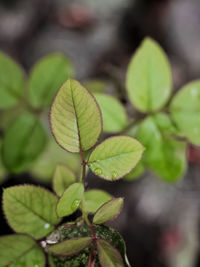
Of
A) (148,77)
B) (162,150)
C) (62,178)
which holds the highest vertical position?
(148,77)

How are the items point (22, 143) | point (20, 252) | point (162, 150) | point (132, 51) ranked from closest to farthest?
point (20, 252) < point (162, 150) < point (22, 143) < point (132, 51)

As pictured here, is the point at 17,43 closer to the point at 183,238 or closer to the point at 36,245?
the point at 183,238

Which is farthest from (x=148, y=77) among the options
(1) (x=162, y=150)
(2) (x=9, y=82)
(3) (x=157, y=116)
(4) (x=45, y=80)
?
(2) (x=9, y=82)

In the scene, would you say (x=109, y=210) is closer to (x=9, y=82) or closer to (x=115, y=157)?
(x=115, y=157)

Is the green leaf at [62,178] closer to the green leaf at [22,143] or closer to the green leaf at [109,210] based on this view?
the green leaf at [109,210]

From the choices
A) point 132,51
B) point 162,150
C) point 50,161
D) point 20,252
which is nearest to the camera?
Answer: point 20,252

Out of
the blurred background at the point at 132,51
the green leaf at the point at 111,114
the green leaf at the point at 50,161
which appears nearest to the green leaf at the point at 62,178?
the green leaf at the point at 111,114

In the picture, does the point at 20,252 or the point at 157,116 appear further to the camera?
the point at 157,116
